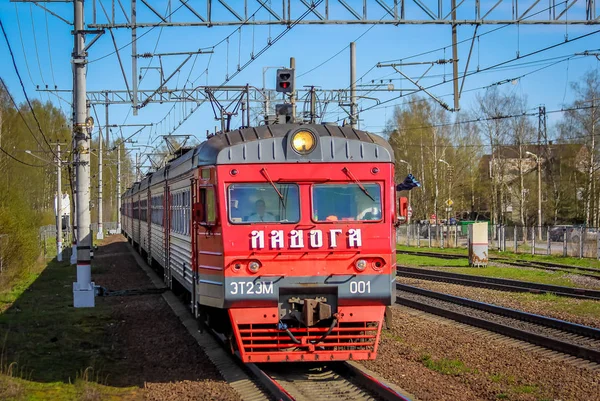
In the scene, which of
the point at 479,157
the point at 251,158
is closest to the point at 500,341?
the point at 251,158

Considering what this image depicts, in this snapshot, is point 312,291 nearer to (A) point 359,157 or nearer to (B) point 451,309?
(A) point 359,157

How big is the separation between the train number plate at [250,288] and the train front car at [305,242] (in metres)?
0.01

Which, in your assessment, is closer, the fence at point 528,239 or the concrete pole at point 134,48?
the concrete pole at point 134,48

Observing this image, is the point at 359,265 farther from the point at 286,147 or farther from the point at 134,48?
the point at 134,48

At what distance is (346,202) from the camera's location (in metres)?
9.42

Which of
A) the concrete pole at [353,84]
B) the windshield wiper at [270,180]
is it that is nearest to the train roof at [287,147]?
the windshield wiper at [270,180]

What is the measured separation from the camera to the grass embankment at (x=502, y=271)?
22.2m

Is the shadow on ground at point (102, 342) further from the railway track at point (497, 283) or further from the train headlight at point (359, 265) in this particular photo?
the railway track at point (497, 283)

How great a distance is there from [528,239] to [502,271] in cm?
1430

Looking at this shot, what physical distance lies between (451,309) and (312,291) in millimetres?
7195

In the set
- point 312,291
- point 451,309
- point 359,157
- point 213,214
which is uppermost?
point 359,157

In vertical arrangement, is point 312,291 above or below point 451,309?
above

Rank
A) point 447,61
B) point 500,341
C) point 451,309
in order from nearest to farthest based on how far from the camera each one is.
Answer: point 500,341 < point 451,309 < point 447,61

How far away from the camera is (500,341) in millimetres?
11797
